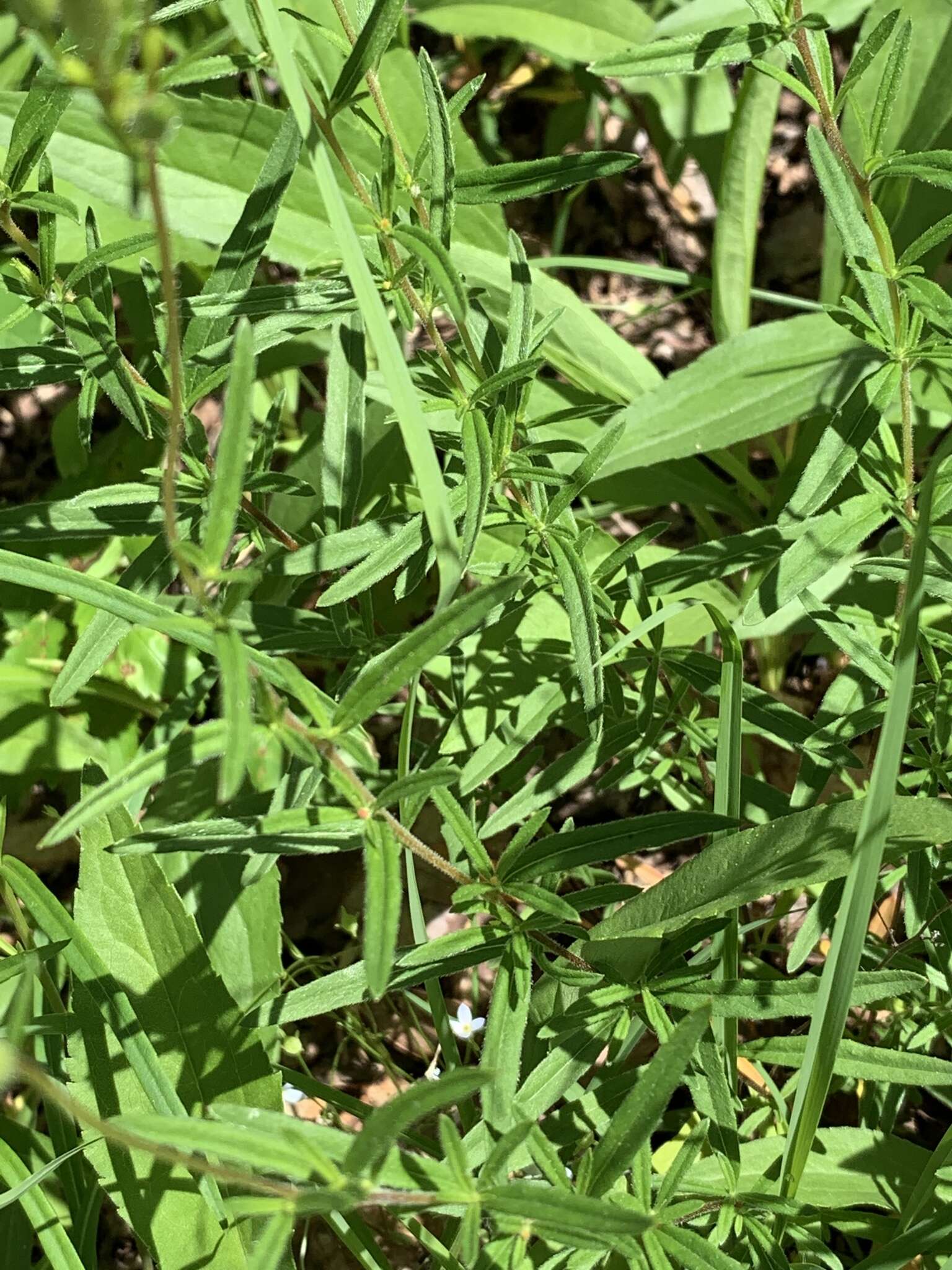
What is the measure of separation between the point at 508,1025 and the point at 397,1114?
0.45 m

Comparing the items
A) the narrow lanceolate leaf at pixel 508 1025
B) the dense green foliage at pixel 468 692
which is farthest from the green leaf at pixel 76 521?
the narrow lanceolate leaf at pixel 508 1025

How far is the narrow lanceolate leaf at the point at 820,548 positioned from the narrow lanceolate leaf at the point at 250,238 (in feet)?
2.92

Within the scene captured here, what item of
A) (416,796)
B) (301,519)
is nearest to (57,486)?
(301,519)

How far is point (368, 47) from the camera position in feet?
4.45

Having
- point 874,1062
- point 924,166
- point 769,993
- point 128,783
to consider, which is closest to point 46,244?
point 128,783

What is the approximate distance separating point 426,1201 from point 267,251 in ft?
6.77

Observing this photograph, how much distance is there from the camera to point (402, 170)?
5.15 feet

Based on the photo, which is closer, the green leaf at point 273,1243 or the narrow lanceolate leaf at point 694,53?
the green leaf at point 273,1243

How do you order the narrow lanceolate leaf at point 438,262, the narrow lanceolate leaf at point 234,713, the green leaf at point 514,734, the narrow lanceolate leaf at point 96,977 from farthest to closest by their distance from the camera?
the green leaf at point 514,734 → the narrow lanceolate leaf at point 96,977 → the narrow lanceolate leaf at point 438,262 → the narrow lanceolate leaf at point 234,713

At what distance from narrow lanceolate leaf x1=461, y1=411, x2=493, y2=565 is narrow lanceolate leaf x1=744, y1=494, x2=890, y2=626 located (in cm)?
48

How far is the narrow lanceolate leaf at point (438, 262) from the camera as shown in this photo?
129cm

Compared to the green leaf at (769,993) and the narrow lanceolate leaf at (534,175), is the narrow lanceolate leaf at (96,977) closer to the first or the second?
the green leaf at (769,993)

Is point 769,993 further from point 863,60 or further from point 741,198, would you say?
point 741,198

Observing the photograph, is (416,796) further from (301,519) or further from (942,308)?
(301,519)
